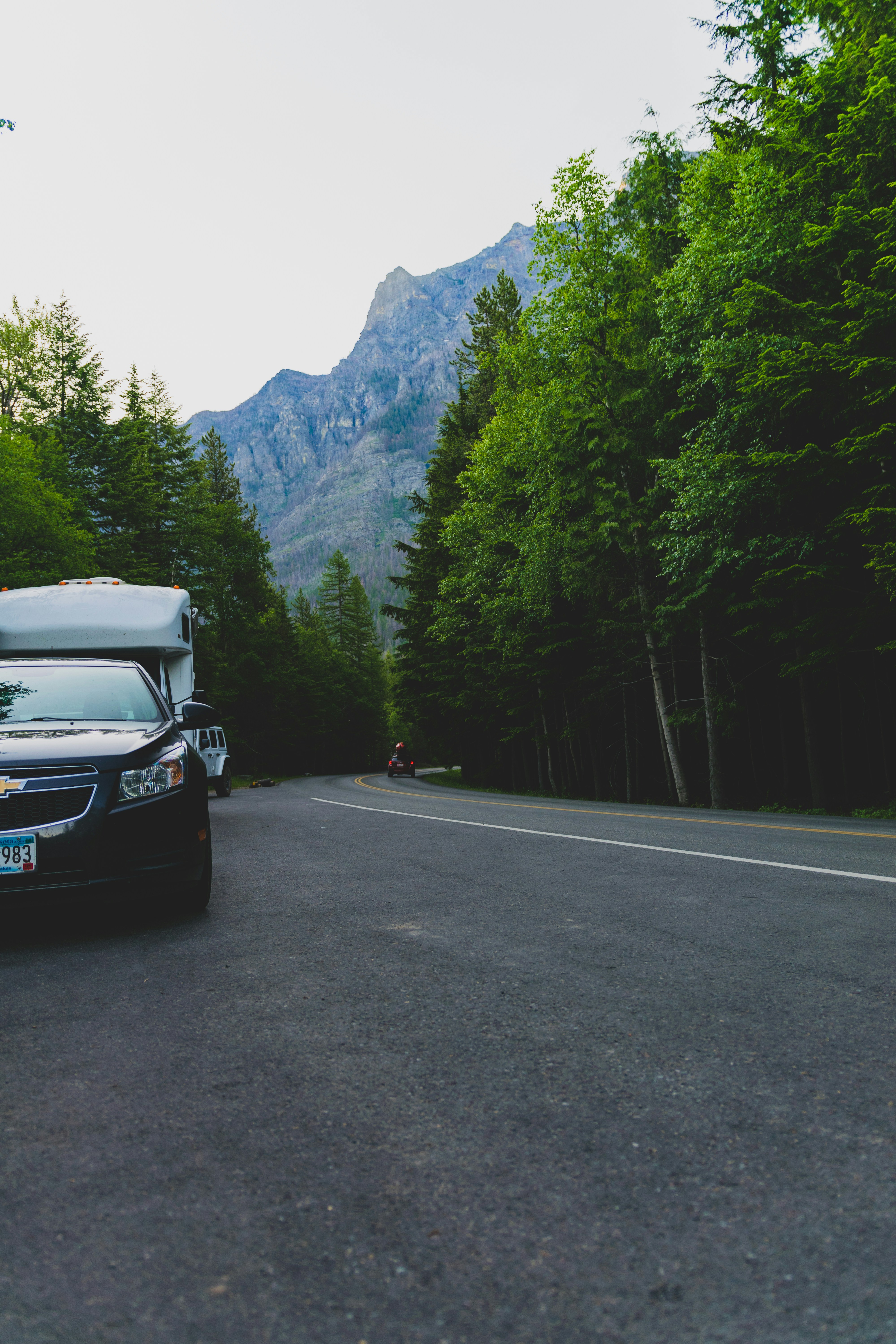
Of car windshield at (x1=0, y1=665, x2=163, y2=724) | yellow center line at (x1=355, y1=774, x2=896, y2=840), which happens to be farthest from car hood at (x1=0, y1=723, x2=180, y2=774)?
yellow center line at (x1=355, y1=774, x2=896, y2=840)

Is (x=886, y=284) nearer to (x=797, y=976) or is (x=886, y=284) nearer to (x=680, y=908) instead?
(x=680, y=908)

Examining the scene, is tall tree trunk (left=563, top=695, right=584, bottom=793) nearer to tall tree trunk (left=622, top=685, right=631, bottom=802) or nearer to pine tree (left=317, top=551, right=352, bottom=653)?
tall tree trunk (left=622, top=685, right=631, bottom=802)

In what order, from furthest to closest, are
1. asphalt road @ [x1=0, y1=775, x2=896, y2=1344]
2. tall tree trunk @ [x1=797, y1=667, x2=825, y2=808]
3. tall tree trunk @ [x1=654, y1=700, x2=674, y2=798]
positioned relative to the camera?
1. tall tree trunk @ [x1=654, y1=700, x2=674, y2=798]
2. tall tree trunk @ [x1=797, y1=667, x2=825, y2=808]
3. asphalt road @ [x1=0, y1=775, x2=896, y2=1344]

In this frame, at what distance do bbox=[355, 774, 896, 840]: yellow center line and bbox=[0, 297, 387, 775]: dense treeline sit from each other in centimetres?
1414

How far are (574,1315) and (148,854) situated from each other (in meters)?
3.90

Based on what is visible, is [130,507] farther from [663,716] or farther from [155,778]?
[155,778]

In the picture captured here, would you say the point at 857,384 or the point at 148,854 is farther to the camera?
the point at 857,384

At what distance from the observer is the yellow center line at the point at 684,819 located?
9.40m

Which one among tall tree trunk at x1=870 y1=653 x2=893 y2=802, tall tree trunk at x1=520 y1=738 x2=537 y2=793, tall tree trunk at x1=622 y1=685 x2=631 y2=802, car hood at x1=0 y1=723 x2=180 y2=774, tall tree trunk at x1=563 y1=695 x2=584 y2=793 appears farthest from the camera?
tall tree trunk at x1=520 y1=738 x2=537 y2=793

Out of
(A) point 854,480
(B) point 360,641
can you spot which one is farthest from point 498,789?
(B) point 360,641

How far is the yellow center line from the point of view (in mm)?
9398

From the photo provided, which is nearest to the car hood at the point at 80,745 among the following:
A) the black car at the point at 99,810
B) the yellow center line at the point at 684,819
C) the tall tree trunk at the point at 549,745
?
the black car at the point at 99,810

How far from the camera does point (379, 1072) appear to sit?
9.59 feet

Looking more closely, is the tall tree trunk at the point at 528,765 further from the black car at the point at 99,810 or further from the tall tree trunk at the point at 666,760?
the black car at the point at 99,810
